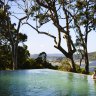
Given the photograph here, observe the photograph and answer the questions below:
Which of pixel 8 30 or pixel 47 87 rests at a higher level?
pixel 8 30

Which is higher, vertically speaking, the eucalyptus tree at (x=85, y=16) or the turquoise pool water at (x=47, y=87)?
the eucalyptus tree at (x=85, y=16)

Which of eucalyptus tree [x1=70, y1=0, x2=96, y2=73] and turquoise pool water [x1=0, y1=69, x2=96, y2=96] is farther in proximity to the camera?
eucalyptus tree [x1=70, y1=0, x2=96, y2=73]

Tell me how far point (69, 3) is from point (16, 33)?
11989 millimetres

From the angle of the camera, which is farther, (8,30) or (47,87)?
(8,30)

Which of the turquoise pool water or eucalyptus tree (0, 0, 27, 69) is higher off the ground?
eucalyptus tree (0, 0, 27, 69)

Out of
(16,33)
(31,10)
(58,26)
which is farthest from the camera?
(16,33)

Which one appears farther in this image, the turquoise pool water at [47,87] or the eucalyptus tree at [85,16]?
the eucalyptus tree at [85,16]

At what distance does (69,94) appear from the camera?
1633 cm

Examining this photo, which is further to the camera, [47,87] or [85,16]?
[85,16]

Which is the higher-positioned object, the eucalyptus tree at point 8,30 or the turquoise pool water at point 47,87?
the eucalyptus tree at point 8,30

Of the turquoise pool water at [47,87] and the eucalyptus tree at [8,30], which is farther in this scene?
the eucalyptus tree at [8,30]

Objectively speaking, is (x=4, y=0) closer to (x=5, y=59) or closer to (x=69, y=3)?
(x=5, y=59)

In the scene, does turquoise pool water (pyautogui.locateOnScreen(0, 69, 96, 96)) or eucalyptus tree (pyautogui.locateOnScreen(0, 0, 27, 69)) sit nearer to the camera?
turquoise pool water (pyautogui.locateOnScreen(0, 69, 96, 96))

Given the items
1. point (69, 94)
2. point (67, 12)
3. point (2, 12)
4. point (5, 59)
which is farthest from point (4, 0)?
point (69, 94)
